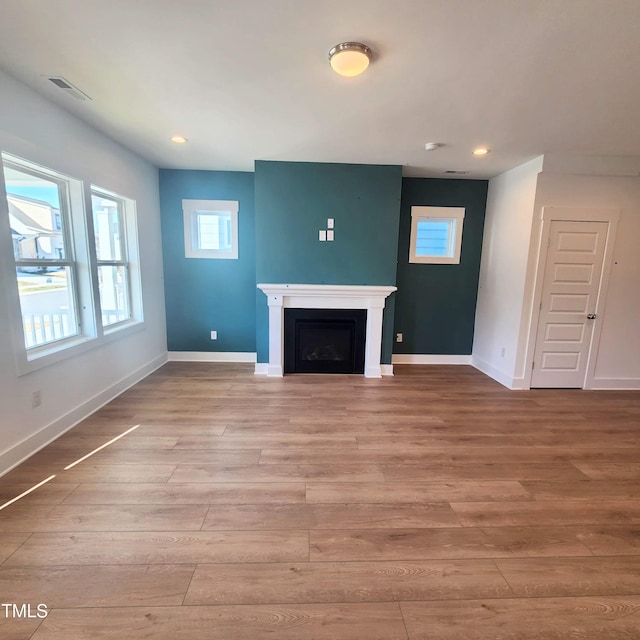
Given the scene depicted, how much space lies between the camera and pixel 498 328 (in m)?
4.14

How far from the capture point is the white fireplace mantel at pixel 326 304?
3918 millimetres

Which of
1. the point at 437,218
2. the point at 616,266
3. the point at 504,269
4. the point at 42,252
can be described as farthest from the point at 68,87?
the point at 616,266

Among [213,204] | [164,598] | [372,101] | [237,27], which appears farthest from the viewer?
[213,204]

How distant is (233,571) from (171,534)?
43 cm

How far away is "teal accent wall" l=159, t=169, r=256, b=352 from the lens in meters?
4.28

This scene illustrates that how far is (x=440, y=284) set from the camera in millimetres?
4602

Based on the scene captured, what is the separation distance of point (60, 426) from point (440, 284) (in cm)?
463

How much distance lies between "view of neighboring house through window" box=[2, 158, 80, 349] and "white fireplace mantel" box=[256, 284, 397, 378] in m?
1.91

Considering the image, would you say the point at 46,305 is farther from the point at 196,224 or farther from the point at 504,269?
the point at 504,269

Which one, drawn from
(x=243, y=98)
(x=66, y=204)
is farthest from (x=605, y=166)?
(x=66, y=204)

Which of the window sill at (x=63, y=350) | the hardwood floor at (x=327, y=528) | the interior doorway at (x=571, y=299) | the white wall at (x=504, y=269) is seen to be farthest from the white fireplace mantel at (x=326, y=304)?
the interior doorway at (x=571, y=299)

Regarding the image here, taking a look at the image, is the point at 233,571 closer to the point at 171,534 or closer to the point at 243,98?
the point at 171,534

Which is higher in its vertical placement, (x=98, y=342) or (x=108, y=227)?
(x=108, y=227)

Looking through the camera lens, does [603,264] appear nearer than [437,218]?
Yes
